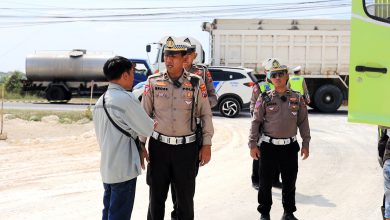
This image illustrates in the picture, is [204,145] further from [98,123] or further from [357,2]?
[357,2]

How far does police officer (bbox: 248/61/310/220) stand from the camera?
5156mm

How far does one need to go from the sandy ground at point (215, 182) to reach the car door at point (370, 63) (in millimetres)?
2504

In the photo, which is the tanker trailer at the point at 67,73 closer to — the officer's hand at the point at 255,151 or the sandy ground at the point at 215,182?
the sandy ground at the point at 215,182

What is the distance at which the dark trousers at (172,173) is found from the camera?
169 inches

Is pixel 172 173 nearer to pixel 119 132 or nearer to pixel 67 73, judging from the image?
pixel 119 132

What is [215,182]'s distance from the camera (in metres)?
7.29

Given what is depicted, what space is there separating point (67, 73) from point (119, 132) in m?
23.5

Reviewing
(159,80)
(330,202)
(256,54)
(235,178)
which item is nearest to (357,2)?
(159,80)

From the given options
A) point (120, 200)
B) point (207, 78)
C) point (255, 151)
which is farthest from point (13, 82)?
point (120, 200)

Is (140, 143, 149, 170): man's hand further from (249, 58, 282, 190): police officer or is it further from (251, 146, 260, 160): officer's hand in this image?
(249, 58, 282, 190): police officer

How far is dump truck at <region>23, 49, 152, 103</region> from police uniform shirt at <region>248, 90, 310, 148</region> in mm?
21421

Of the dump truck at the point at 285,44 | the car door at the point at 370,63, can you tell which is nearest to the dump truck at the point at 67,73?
the dump truck at the point at 285,44

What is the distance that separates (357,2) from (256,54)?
54.6 ft

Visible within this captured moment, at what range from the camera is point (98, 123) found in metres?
4.02
